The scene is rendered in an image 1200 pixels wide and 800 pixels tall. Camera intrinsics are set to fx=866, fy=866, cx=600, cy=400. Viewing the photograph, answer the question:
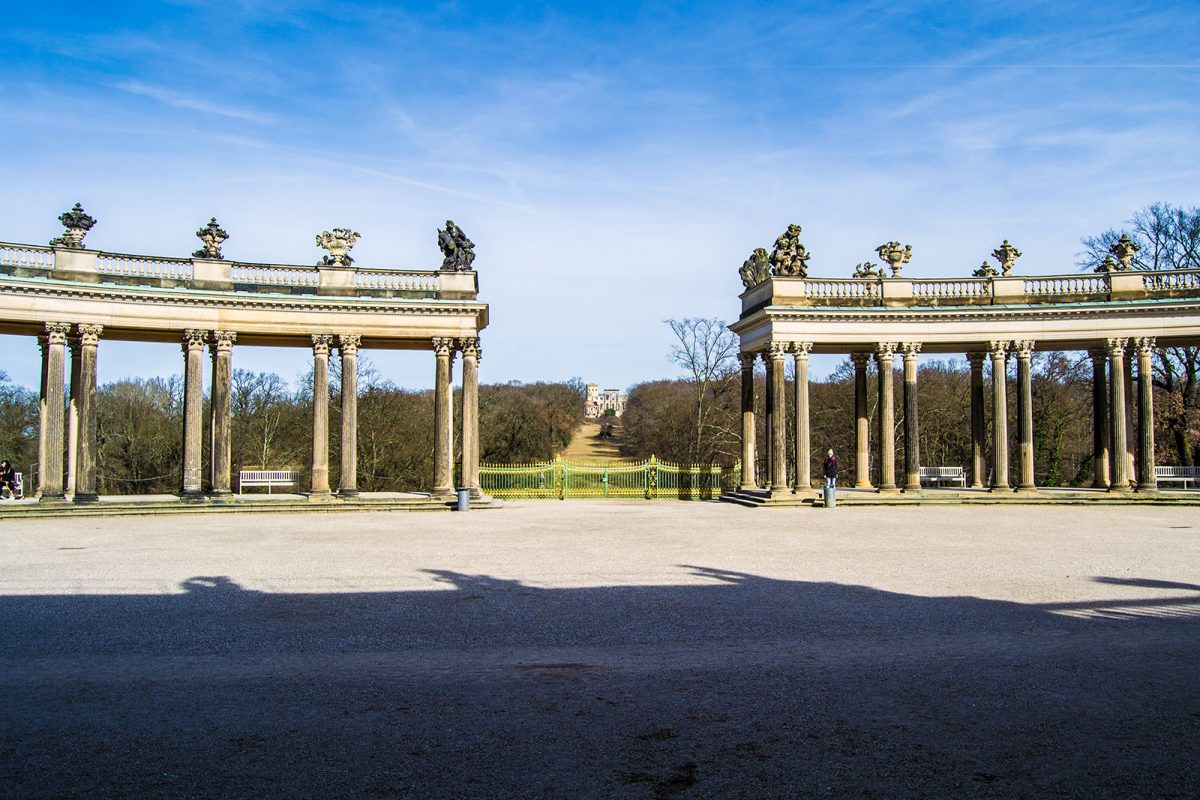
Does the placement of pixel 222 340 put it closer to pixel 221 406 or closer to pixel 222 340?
pixel 222 340

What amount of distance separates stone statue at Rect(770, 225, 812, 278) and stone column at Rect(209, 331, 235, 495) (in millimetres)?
24164

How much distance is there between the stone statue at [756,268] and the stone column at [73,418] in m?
30.3

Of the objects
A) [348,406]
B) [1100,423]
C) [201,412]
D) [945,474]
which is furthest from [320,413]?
[1100,423]

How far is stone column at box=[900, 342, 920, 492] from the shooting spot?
131 ft

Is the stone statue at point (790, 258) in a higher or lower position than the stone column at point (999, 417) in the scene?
higher

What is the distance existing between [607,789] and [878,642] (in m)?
6.61

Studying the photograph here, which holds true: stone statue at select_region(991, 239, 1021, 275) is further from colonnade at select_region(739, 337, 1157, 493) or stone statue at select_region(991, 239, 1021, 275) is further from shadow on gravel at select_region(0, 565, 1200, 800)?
shadow on gravel at select_region(0, 565, 1200, 800)

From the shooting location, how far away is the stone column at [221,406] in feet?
118

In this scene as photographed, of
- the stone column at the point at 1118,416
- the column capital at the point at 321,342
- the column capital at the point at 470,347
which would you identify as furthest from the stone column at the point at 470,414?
the stone column at the point at 1118,416

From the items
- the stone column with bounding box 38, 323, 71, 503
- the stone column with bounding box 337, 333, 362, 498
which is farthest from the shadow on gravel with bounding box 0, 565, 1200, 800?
the stone column with bounding box 337, 333, 362, 498

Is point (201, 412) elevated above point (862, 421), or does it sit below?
above

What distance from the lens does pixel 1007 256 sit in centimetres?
4059

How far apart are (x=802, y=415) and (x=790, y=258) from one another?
288 inches

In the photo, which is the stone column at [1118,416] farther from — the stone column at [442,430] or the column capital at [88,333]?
the column capital at [88,333]
